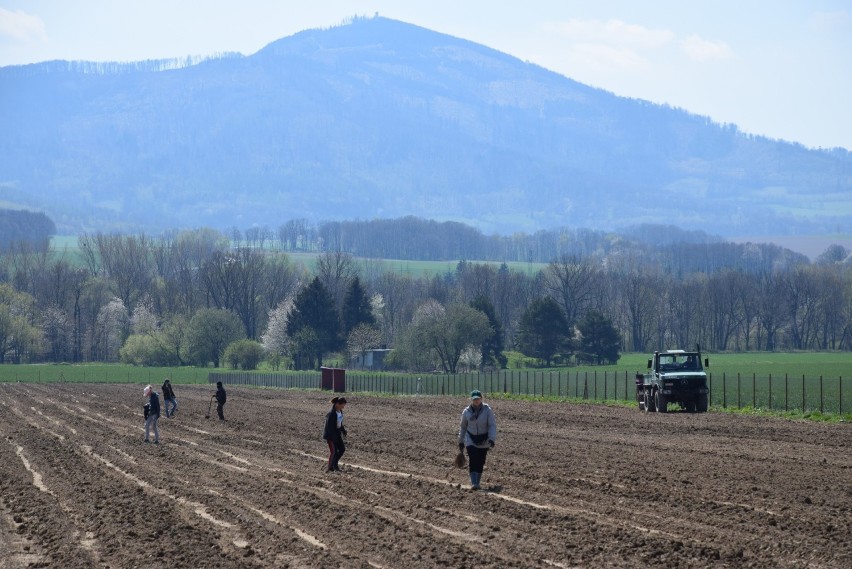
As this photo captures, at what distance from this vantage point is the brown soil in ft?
52.3

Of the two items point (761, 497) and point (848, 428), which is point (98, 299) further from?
point (761, 497)

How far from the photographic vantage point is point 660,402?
44.0 meters

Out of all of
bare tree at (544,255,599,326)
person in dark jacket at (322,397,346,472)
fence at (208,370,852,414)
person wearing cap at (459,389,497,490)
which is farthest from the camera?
bare tree at (544,255,599,326)

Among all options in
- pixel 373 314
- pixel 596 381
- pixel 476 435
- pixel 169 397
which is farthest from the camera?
pixel 373 314

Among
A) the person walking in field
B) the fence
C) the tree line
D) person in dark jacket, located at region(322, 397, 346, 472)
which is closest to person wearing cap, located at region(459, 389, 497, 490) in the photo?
person in dark jacket, located at region(322, 397, 346, 472)

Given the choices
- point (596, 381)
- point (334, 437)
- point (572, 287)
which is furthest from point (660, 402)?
point (572, 287)

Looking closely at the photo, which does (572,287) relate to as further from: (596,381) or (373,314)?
(596,381)

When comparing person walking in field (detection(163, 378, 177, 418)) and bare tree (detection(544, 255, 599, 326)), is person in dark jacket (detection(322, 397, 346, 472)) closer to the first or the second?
person walking in field (detection(163, 378, 177, 418))

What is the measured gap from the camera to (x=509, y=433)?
3581 centimetres

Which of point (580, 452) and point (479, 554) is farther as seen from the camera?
point (580, 452)

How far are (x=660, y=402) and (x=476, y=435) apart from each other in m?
23.2

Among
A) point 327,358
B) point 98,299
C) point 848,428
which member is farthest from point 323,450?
point 98,299

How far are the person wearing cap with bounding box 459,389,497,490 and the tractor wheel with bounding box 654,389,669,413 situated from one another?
893 inches

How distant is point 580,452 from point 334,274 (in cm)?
13053
